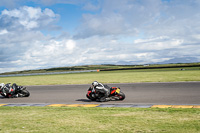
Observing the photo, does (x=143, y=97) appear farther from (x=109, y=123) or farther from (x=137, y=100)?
(x=109, y=123)

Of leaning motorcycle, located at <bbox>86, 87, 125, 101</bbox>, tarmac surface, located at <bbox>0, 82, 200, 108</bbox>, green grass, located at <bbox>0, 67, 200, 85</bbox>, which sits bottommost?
tarmac surface, located at <bbox>0, 82, 200, 108</bbox>

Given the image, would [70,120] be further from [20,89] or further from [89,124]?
[20,89]

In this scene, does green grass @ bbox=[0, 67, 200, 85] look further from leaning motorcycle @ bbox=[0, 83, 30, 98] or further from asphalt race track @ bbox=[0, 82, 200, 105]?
leaning motorcycle @ bbox=[0, 83, 30, 98]

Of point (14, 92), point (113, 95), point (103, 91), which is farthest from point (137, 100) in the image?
point (14, 92)

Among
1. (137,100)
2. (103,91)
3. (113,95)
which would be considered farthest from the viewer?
(113,95)

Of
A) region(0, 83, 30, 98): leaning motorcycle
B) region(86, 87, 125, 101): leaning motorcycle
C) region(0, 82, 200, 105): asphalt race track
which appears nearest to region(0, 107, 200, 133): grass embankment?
region(0, 82, 200, 105): asphalt race track

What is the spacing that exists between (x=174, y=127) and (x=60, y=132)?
10.7ft

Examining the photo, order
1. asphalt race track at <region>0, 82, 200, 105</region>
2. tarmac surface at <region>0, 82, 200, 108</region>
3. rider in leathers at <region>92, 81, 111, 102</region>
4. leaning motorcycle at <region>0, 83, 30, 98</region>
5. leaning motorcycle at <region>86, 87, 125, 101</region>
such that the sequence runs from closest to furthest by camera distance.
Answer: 1. tarmac surface at <region>0, 82, 200, 108</region>
2. asphalt race track at <region>0, 82, 200, 105</region>
3. rider in leathers at <region>92, 81, 111, 102</region>
4. leaning motorcycle at <region>86, 87, 125, 101</region>
5. leaning motorcycle at <region>0, 83, 30, 98</region>

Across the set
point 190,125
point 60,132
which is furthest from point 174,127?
point 60,132

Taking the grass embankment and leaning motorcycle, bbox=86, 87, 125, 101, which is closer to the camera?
the grass embankment

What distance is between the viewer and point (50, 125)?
6.72 meters

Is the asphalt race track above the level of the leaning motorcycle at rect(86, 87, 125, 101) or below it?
below

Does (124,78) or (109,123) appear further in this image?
(124,78)

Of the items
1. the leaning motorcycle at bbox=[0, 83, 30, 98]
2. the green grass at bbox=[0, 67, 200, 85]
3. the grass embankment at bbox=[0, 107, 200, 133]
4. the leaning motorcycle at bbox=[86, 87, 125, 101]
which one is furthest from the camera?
the green grass at bbox=[0, 67, 200, 85]
